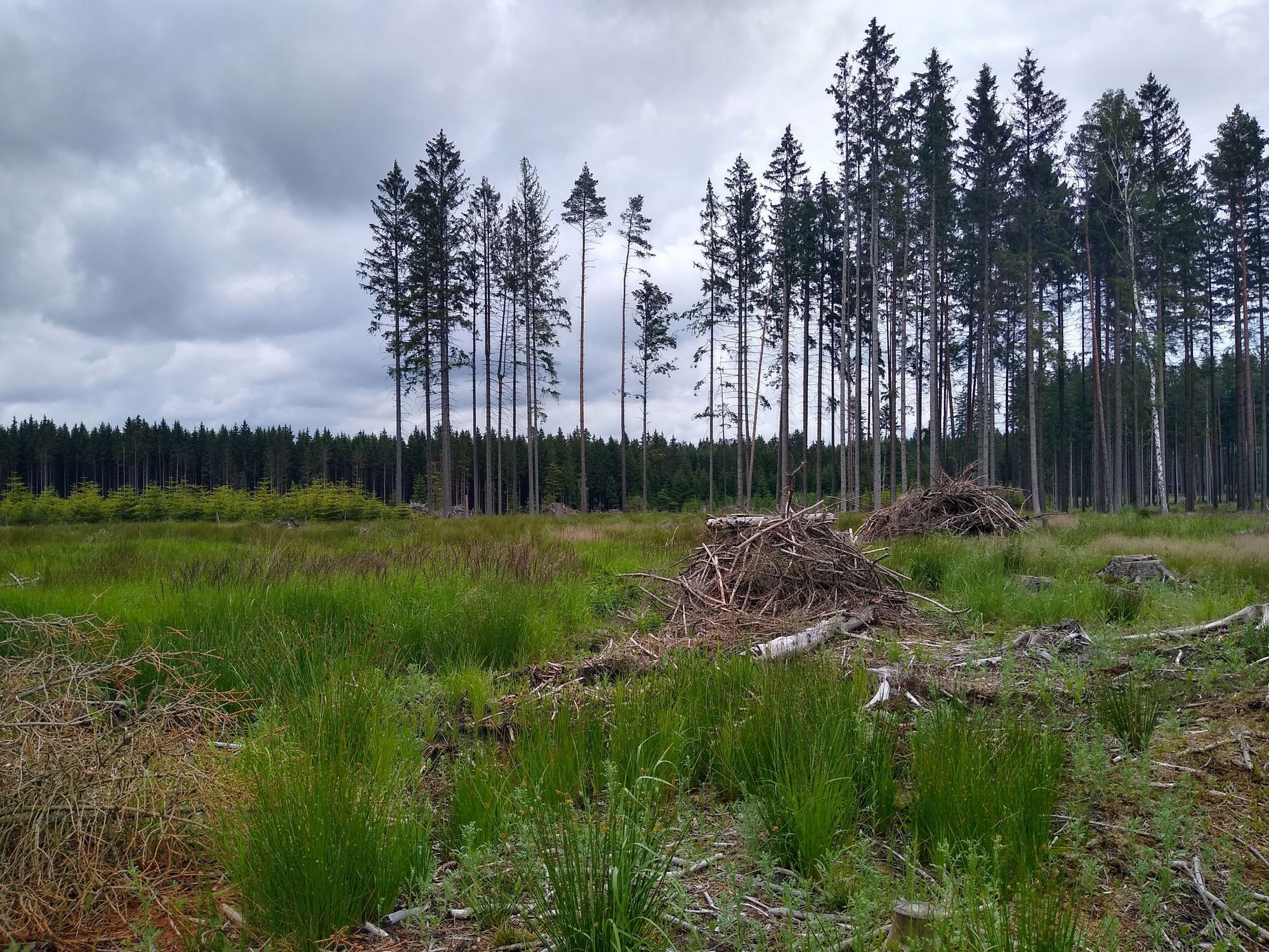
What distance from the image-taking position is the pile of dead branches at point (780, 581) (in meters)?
6.16

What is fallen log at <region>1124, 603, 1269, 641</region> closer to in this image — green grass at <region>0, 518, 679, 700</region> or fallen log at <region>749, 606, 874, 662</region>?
fallen log at <region>749, 606, 874, 662</region>

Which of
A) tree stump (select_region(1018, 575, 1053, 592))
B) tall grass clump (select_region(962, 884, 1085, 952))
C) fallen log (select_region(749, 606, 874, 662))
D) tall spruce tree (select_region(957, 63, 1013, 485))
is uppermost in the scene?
tall spruce tree (select_region(957, 63, 1013, 485))

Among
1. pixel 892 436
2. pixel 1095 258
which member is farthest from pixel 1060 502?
pixel 892 436

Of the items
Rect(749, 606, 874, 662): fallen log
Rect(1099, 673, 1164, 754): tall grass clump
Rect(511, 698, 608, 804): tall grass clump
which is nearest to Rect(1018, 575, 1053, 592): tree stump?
Rect(749, 606, 874, 662): fallen log

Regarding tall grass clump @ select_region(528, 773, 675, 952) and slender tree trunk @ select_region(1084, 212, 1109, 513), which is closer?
tall grass clump @ select_region(528, 773, 675, 952)

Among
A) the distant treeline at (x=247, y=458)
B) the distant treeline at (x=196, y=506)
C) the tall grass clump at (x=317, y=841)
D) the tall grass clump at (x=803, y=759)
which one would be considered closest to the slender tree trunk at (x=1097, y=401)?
the tall grass clump at (x=803, y=759)

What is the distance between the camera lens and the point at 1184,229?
28969mm

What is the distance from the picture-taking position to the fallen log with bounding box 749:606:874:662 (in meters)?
4.56

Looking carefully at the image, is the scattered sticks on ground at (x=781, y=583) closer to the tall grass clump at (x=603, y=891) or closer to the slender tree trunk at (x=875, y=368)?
the tall grass clump at (x=603, y=891)

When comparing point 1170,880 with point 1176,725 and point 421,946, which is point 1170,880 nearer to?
point 1176,725

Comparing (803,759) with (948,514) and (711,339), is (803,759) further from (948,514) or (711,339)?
(711,339)

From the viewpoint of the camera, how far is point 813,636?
5215mm

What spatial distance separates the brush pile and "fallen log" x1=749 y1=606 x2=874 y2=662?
5.88 m

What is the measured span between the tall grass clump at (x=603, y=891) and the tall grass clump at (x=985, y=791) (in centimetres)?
90
